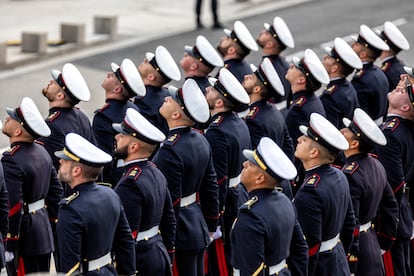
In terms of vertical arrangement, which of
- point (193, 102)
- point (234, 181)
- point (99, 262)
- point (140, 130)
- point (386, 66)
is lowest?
point (386, 66)

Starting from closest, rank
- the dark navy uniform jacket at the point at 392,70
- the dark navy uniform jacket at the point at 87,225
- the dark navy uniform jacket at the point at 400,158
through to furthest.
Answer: the dark navy uniform jacket at the point at 87,225 → the dark navy uniform jacket at the point at 400,158 → the dark navy uniform jacket at the point at 392,70

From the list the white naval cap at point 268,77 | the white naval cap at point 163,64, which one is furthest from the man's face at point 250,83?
the white naval cap at point 163,64

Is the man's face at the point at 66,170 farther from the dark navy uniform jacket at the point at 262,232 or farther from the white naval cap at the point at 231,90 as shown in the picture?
the white naval cap at the point at 231,90

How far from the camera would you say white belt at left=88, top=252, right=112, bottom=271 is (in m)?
8.75

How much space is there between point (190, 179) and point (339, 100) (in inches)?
111

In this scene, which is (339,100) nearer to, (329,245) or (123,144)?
(329,245)

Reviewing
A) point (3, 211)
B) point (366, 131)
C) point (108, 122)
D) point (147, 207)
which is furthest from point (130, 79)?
point (366, 131)

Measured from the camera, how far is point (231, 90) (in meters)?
10.8

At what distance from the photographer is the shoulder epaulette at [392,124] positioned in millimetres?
10828

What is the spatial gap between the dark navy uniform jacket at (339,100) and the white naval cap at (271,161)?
366cm

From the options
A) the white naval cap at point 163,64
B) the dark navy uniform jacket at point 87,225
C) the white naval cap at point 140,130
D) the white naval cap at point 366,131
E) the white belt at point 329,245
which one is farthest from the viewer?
the white naval cap at point 163,64

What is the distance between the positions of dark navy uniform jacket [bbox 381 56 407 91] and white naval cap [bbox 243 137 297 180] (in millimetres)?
5004

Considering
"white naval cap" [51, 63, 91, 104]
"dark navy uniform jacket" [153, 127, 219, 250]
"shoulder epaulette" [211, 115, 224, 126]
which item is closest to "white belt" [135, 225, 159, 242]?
"dark navy uniform jacket" [153, 127, 219, 250]

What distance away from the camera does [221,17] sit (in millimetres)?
23422
